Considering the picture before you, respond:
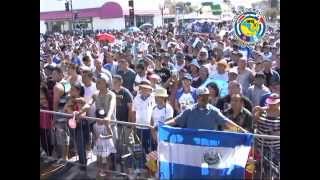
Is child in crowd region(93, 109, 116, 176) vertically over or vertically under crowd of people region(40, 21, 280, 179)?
under

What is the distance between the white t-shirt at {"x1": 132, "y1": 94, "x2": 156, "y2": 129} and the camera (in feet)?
14.8

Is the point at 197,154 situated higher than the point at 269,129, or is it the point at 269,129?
the point at 269,129

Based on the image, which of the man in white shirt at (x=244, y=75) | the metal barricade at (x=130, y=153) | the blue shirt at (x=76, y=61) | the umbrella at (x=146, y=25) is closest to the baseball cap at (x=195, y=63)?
the man in white shirt at (x=244, y=75)

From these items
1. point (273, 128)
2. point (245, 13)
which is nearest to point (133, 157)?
point (273, 128)

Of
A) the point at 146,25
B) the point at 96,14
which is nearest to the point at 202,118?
the point at 146,25

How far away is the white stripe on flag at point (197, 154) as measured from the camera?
3.92 metres

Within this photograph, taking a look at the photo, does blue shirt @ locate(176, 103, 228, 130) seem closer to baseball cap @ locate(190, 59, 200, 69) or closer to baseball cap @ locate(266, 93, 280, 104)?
baseball cap @ locate(266, 93, 280, 104)

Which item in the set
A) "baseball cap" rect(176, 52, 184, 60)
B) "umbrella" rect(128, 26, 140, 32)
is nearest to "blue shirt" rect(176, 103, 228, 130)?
"baseball cap" rect(176, 52, 184, 60)

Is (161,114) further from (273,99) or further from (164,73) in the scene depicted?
(273,99)

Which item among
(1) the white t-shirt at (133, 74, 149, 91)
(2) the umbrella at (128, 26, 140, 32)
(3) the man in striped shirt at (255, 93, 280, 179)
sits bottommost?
(3) the man in striped shirt at (255, 93, 280, 179)

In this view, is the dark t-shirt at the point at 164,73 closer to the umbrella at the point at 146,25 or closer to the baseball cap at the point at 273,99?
the umbrella at the point at 146,25

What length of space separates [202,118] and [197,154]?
299 mm

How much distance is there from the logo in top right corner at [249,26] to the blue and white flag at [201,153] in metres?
1.16

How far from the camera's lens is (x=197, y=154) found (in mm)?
4031
